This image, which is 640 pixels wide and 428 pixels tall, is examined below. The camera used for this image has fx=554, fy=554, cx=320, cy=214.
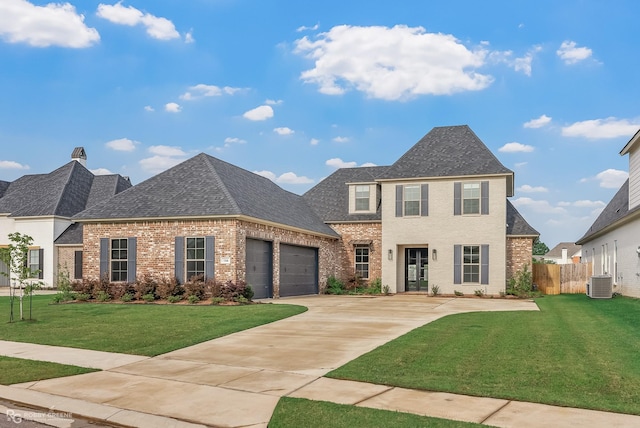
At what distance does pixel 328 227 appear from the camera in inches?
1166

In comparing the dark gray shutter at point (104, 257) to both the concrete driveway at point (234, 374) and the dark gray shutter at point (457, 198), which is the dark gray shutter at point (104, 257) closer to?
the concrete driveway at point (234, 374)

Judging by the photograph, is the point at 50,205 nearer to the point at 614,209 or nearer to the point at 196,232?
the point at 196,232

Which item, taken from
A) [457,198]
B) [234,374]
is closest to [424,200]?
[457,198]

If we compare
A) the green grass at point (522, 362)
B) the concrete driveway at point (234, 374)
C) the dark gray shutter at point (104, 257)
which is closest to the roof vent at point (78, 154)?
the dark gray shutter at point (104, 257)

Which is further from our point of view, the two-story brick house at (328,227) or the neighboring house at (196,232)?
the two-story brick house at (328,227)

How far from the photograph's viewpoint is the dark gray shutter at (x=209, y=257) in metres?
20.2

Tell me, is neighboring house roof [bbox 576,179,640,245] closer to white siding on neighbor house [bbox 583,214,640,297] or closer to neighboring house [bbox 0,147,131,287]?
white siding on neighbor house [bbox 583,214,640,297]

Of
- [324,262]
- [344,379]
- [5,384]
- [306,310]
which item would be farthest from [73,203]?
[344,379]

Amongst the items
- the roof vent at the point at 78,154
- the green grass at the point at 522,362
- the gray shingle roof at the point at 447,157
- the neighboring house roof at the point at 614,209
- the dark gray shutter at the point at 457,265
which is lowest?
the green grass at the point at 522,362

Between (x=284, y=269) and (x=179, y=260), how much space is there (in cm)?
519

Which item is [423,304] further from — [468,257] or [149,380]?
[149,380]

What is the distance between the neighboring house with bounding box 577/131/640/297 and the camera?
62.0 feet

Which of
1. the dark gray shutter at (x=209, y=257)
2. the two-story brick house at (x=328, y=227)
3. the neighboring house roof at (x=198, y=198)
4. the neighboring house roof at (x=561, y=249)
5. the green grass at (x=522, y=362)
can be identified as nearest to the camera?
the green grass at (x=522, y=362)

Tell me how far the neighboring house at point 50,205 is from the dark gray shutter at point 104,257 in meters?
9.53
